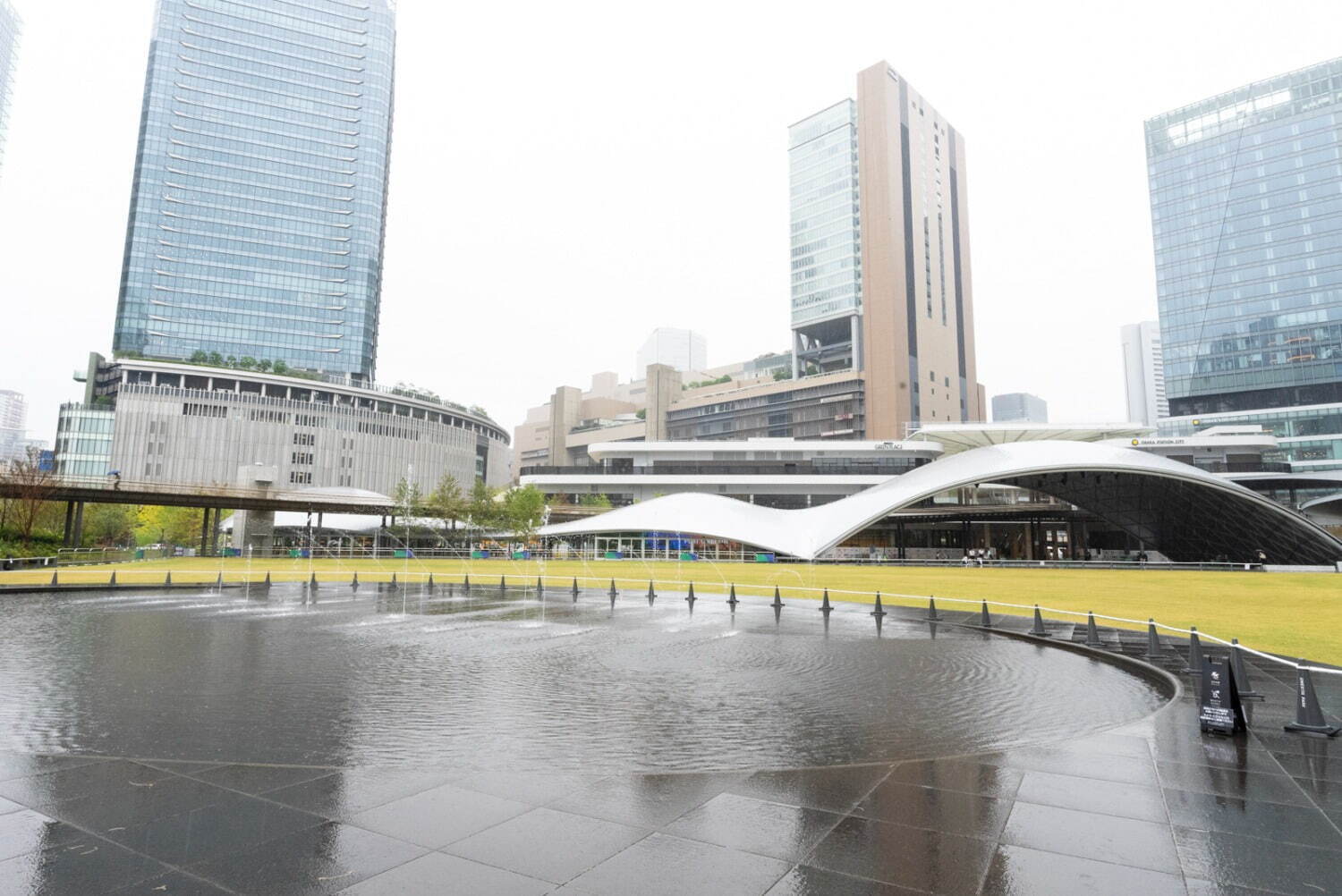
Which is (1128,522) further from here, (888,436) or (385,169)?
(385,169)

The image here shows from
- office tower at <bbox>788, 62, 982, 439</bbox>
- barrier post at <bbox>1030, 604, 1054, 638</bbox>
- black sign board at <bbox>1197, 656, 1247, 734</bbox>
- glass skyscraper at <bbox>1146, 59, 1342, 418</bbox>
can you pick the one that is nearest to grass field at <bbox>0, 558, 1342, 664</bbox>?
barrier post at <bbox>1030, 604, 1054, 638</bbox>

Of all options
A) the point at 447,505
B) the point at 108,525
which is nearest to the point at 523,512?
the point at 447,505

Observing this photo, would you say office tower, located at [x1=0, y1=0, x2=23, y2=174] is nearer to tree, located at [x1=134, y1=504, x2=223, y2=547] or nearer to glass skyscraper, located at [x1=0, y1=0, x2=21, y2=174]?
glass skyscraper, located at [x1=0, y1=0, x2=21, y2=174]

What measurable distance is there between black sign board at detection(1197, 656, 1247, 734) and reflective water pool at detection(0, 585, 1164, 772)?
4.36 feet

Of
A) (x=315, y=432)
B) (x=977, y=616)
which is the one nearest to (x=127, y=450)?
(x=315, y=432)

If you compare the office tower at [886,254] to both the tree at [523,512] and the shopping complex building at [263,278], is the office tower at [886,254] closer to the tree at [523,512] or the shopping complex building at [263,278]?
the tree at [523,512]

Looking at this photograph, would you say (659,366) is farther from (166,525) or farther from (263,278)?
(166,525)

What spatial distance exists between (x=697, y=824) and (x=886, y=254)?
125 meters

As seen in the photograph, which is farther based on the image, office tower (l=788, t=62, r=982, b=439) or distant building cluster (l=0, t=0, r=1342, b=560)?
office tower (l=788, t=62, r=982, b=439)

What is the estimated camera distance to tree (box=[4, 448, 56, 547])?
46.3m

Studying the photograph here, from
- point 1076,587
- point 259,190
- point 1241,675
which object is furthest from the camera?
point 259,190

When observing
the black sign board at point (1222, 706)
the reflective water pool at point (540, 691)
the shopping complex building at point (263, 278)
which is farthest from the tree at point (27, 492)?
the shopping complex building at point (263, 278)

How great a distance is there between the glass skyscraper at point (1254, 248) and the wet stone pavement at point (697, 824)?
16220 cm

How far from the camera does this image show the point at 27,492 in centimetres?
4641
